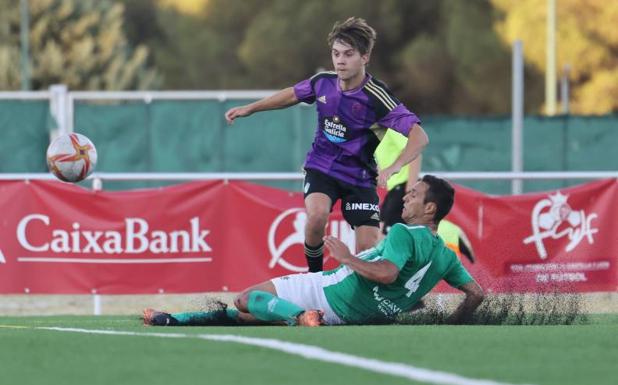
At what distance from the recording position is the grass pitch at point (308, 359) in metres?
6.86

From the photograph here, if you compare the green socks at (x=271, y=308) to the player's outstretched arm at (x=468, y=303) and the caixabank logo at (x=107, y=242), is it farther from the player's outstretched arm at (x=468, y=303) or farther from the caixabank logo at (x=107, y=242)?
the caixabank logo at (x=107, y=242)

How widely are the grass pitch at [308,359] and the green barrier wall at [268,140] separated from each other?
14591mm

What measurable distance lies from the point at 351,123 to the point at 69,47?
40565mm

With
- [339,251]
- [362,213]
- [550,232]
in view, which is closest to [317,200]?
[362,213]

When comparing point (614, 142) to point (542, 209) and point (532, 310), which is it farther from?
point (532, 310)

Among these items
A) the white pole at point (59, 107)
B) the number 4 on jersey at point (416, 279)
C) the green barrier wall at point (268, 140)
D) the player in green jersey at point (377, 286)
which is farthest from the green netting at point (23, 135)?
the number 4 on jersey at point (416, 279)

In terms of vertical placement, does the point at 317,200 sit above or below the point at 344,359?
above

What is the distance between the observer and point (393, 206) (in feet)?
47.2

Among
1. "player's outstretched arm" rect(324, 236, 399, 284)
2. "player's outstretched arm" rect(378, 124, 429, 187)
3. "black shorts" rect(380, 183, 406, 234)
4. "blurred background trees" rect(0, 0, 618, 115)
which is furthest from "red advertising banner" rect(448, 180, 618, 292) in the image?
"blurred background trees" rect(0, 0, 618, 115)

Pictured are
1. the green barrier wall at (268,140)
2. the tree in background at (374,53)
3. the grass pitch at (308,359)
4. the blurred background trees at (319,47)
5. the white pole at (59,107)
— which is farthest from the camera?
the tree in background at (374,53)

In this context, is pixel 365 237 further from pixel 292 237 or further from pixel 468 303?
pixel 292 237

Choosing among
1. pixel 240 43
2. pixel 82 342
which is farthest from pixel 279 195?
pixel 240 43

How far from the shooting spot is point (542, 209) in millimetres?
15242

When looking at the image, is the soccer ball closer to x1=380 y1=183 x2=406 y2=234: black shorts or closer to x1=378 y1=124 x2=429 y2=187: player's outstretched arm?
x1=378 y1=124 x2=429 y2=187: player's outstretched arm
